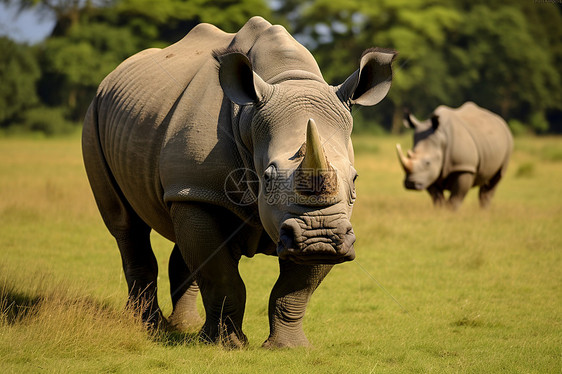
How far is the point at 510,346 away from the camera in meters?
5.26

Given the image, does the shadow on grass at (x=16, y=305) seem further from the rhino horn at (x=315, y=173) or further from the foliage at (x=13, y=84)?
the foliage at (x=13, y=84)

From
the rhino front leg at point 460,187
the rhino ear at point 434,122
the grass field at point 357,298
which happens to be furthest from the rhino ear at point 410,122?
the grass field at point 357,298

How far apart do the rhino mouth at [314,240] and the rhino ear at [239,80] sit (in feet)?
3.13

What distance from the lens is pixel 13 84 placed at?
1294 inches

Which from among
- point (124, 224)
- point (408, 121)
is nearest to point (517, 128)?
point (408, 121)

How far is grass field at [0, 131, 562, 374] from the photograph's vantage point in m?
4.74

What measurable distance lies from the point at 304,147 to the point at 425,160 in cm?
905

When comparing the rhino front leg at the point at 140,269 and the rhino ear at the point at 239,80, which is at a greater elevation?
the rhino ear at the point at 239,80

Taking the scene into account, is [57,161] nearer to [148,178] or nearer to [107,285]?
[107,285]

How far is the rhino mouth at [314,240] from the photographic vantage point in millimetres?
3900

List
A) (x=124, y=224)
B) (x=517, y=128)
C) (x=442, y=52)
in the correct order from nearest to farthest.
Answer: (x=124, y=224)
(x=517, y=128)
(x=442, y=52)

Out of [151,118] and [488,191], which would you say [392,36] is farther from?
[151,118]

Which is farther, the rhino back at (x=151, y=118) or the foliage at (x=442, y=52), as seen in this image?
the foliage at (x=442, y=52)

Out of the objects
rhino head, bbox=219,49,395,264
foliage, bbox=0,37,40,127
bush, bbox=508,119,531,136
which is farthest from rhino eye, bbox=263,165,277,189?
bush, bbox=508,119,531,136
